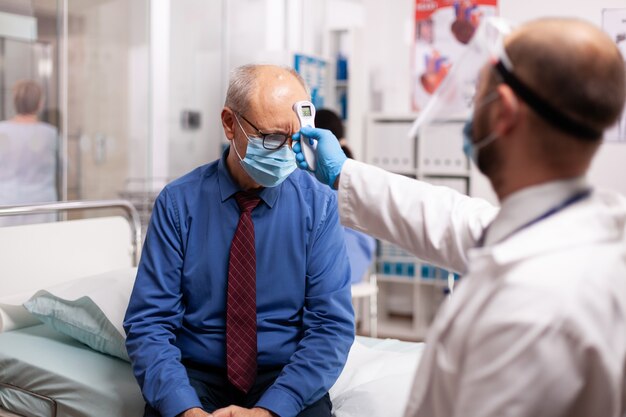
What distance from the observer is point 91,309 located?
6.33ft

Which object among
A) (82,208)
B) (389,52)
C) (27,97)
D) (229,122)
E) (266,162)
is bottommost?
(82,208)

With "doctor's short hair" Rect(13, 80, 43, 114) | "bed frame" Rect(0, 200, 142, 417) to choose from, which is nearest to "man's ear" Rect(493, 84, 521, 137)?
"bed frame" Rect(0, 200, 142, 417)

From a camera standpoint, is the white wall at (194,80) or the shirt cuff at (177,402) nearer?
the shirt cuff at (177,402)

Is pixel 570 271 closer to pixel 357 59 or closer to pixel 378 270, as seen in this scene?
pixel 378 270

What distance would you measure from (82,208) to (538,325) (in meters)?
2.01

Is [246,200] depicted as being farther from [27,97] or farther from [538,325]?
[27,97]

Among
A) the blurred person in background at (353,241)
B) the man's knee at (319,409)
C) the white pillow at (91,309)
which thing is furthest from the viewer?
the blurred person in background at (353,241)

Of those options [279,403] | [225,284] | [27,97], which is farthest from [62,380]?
[27,97]

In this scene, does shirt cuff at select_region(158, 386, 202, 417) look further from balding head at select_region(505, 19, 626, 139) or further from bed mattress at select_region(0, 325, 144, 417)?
balding head at select_region(505, 19, 626, 139)

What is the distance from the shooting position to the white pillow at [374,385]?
1.65 m

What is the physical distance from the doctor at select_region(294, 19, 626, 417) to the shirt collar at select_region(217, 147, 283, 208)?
2.53 feet

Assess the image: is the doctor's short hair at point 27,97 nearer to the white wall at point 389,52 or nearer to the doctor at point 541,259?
the white wall at point 389,52

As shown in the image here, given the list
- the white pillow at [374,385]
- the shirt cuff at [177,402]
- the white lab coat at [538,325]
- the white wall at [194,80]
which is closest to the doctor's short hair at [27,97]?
the white wall at [194,80]

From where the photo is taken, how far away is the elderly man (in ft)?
5.30
